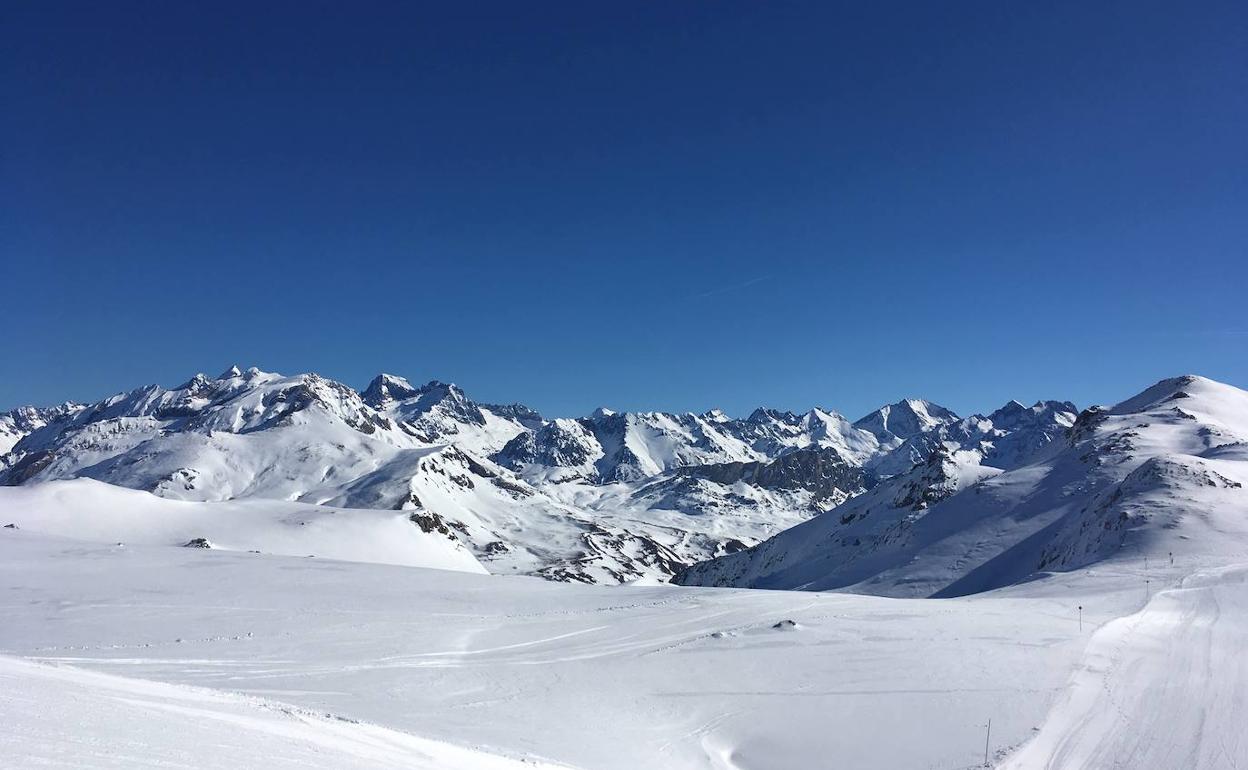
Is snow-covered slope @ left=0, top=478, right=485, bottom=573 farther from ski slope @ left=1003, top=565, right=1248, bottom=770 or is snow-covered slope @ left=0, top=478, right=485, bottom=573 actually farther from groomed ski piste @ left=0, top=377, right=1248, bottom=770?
ski slope @ left=1003, top=565, right=1248, bottom=770

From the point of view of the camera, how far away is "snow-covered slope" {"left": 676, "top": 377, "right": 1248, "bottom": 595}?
2311 inches

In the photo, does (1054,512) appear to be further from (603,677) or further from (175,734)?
(175,734)

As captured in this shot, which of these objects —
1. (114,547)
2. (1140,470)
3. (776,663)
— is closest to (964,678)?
(776,663)

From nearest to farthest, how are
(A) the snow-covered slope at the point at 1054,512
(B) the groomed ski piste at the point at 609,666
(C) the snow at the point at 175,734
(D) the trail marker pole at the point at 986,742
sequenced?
(C) the snow at the point at 175,734
(B) the groomed ski piste at the point at 609,666
(D) the trail marker pole at the point at 986,742
(A) the snow-covered slope at the point at 1054,512

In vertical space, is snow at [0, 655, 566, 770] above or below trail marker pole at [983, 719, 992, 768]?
above

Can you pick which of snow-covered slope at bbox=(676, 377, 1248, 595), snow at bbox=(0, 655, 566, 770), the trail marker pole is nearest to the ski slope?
the trail marker pole

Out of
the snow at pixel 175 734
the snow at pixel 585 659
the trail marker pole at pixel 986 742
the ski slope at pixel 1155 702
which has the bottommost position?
the ski slope at pixel 1155 702

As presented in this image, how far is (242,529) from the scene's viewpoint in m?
106

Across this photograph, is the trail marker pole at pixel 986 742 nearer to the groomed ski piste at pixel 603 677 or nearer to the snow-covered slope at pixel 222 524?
the groomed ski piste at pixel 603 677

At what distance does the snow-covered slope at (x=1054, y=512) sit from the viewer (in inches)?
2311

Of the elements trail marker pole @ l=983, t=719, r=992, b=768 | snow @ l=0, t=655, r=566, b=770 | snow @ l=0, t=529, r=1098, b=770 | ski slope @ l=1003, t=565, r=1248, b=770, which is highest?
snow @ l=0, t=655, r=566, b=770

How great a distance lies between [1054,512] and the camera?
77875mm

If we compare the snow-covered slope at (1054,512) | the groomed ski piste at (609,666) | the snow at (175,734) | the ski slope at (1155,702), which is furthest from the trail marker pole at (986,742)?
the snow-covered slope at (1054,512)

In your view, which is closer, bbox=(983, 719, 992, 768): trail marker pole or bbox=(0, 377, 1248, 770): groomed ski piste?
bbox=(0, 377, 1248, 770): groomed ski piste
